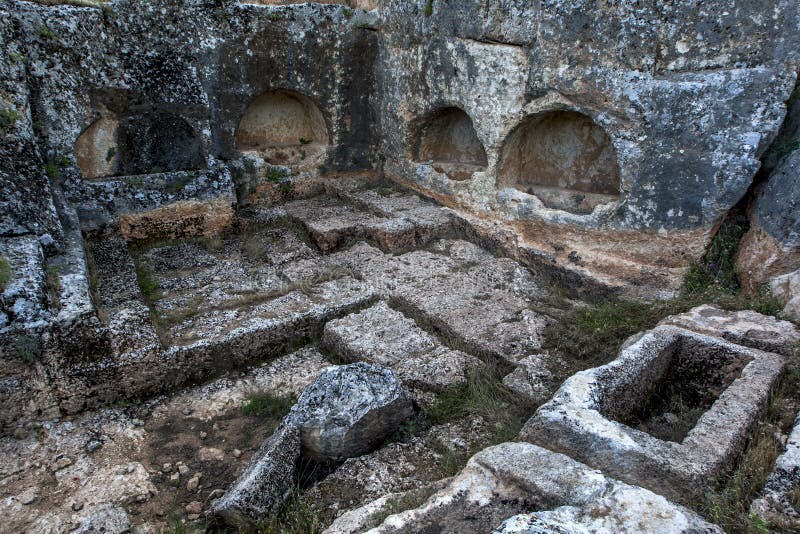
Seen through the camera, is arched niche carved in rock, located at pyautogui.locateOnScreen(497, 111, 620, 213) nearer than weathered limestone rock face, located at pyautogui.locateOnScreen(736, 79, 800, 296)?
No

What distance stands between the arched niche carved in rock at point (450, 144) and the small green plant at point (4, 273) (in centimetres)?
446

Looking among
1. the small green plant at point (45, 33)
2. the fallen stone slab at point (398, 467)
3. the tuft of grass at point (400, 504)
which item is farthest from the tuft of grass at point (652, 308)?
the small green plant at point (45, 33)

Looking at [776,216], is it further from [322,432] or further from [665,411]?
[322,432]

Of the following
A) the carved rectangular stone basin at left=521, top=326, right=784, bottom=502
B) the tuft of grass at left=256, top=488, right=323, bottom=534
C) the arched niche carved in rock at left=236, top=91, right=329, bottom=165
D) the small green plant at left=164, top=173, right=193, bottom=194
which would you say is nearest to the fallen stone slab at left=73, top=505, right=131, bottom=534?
the tuft of grass at left=256, top=488, right=323, bottom=534

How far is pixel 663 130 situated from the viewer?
13.9 ft

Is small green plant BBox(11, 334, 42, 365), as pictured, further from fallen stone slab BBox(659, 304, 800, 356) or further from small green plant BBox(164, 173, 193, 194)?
fallen stone slab BBox(659, 304, 800, 356)

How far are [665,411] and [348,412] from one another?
186 centimetres

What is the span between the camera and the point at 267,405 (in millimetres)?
3670

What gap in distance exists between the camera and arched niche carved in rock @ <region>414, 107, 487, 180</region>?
6.48 meters

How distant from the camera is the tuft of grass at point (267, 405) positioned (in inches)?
142

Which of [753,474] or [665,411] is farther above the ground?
[753,474]

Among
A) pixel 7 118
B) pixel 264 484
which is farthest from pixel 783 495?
pixel 7 118

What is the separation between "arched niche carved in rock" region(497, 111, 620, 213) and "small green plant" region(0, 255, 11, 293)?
426 cm

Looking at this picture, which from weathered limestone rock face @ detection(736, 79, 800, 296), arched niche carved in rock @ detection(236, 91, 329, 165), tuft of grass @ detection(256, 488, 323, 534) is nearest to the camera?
tuft of grass @ detection(256, 488, 323, 534)
